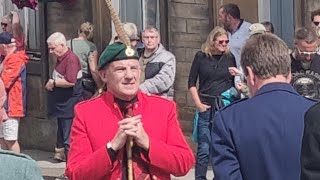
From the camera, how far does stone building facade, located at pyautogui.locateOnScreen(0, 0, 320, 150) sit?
1227 cm

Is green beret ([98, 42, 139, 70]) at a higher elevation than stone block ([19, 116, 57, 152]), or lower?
higher

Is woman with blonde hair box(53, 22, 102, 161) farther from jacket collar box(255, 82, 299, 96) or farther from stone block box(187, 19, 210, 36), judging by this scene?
jacket collar box(255, 82, 299, 96)

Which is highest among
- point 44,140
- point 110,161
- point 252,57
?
point 252,57

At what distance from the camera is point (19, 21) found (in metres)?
14.8

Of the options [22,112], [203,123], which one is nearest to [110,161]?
[203,123]

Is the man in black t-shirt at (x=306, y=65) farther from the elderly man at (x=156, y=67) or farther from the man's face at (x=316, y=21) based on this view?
the elderly man at (x=156, y=67)

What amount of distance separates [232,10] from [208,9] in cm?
158

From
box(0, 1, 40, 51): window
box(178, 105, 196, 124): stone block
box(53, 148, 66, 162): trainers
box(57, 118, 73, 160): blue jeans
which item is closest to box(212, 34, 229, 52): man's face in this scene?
box(178, 105, 196, 124): stone block

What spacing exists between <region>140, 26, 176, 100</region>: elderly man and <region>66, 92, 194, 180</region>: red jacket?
16.7ft

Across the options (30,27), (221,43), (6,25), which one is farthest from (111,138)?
(30,27)

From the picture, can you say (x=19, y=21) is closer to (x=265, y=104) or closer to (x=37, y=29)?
(x=37, y=29)

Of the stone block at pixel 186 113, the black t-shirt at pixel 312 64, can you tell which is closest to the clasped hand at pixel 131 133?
the black t-shirt at pixel 312 64

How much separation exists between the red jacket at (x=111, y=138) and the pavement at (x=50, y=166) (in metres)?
6.07

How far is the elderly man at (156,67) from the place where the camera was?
34.9 ft
